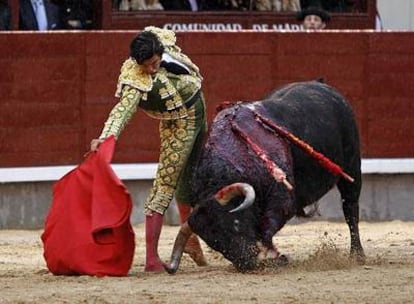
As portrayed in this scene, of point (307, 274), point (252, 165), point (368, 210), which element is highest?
point (252, 165)

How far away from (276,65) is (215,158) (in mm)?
3953

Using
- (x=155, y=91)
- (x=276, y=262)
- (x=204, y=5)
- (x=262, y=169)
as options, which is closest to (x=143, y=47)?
(x=155, y=91)

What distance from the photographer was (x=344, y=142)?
865cm

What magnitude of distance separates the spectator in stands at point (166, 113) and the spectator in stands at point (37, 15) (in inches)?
143

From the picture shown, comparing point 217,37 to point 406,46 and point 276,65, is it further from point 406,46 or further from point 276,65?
point 406,46

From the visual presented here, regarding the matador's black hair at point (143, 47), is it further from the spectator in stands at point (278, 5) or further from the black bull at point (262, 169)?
the spectator in stands at point (278, 5)

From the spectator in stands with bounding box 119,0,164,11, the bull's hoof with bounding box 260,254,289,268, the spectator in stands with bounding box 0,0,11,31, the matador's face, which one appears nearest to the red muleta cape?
the matador's face

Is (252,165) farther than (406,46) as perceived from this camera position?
No

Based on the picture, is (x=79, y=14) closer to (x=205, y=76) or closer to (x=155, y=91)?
(x=205, y=76)

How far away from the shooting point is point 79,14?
1212 cm

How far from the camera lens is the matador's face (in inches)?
313

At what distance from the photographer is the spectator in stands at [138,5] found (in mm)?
12438

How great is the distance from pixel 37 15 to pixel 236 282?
4.72 m

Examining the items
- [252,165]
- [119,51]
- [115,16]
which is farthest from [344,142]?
[115,16]
